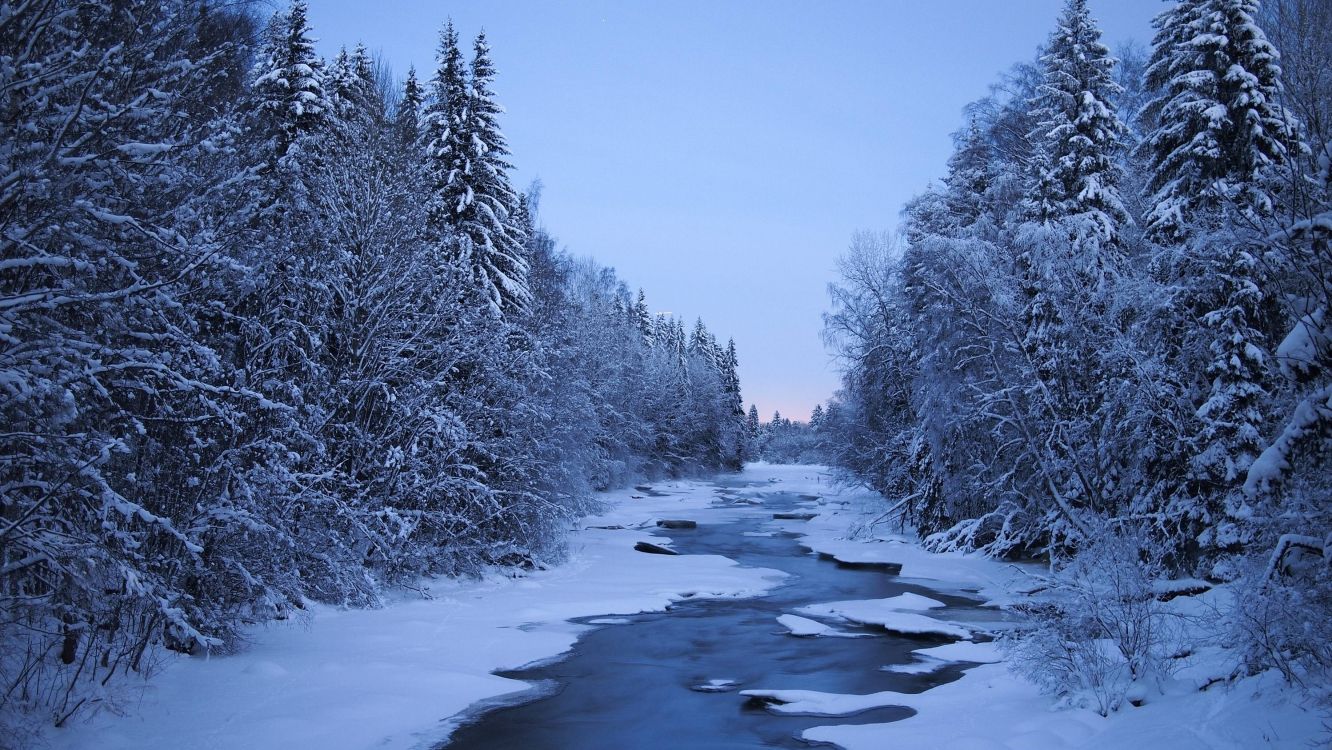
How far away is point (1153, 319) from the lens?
576 inches

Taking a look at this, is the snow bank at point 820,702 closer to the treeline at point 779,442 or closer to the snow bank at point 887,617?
the snow bank at point 887,617

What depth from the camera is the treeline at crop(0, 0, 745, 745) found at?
559cm

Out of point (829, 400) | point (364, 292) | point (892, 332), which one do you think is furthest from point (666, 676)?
point (829, 400)

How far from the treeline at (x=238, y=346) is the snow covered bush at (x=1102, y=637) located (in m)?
8.08

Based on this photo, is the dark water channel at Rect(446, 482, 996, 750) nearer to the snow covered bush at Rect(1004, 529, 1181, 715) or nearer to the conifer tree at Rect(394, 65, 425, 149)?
the snow covered bush at Rect(1004, 529, 1181, 715)

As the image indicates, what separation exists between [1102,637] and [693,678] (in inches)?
214

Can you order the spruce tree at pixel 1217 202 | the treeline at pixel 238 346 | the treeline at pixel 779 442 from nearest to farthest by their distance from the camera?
the treeline at pixel 238 346
the spruce tree at pixel 1217 202
the treeline at pixel 779 442

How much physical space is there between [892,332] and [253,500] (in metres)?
23.3

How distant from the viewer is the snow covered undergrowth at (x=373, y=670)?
23.5 feet

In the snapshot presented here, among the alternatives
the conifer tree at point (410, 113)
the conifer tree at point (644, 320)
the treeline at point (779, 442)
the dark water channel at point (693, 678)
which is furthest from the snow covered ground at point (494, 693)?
the treeline at point (779, 442)

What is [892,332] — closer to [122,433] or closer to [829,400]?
[829,400]

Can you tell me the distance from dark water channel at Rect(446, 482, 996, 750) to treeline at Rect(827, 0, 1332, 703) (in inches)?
143

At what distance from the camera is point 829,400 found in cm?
3616

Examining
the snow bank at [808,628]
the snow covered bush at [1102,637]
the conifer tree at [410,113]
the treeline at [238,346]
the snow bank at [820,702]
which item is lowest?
the snow bank at [808,628]
